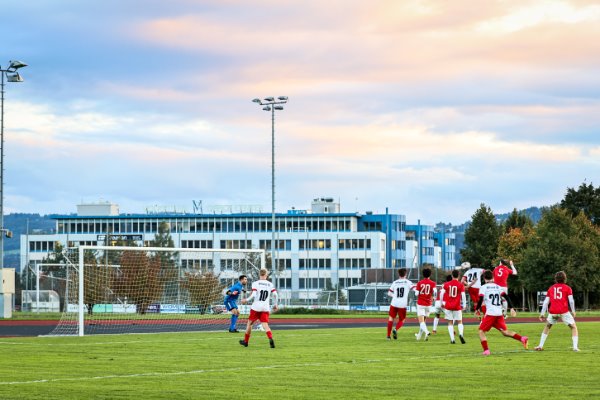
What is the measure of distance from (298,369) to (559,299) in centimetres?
807

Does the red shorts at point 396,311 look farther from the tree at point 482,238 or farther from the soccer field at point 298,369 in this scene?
the tree at point 482,238

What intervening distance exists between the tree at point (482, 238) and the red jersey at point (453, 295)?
229ft

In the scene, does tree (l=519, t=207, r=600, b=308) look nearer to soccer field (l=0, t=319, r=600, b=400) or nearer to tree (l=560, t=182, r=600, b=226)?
tree (l=560, t=182, r=600, b=226)

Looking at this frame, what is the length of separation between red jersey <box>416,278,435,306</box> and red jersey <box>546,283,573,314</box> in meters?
6.82

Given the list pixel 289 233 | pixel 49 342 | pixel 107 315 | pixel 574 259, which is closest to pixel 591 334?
pixel 49 342

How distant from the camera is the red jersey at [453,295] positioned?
30812 mm

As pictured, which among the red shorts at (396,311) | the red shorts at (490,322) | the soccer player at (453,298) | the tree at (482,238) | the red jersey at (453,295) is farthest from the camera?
the tree at (482,238)

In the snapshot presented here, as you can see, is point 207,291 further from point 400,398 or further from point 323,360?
point 400,398

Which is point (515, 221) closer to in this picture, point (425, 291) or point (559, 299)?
point (425, 291)

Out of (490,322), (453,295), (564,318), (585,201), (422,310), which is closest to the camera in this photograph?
(490,322)

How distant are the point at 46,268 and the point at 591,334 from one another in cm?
9586

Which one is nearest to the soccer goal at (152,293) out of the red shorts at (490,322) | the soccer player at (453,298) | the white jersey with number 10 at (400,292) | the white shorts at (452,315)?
the white jersey with number 10 at (400,292)

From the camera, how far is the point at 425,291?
32719 millimetres

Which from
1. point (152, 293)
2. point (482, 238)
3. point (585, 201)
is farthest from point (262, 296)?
point (585, 201)
